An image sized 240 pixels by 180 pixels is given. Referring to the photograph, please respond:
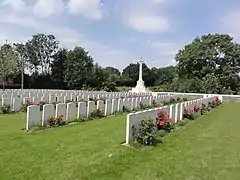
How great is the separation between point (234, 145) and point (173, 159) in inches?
116

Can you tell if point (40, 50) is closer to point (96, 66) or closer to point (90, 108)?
point (96, 66)

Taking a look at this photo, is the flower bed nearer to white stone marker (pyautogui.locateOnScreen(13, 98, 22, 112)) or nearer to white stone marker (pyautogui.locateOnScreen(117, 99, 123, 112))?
white stone marker (pyautogui.locateOnScreen(117, 99, 123, 112))

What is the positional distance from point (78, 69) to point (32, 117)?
4277 cm

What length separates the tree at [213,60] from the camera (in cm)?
5094

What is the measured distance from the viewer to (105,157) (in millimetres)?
7039

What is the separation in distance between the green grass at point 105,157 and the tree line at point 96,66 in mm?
39643

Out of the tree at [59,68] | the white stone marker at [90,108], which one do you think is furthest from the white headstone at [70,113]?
the tree at [59,68]

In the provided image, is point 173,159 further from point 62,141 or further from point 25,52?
point 25,52

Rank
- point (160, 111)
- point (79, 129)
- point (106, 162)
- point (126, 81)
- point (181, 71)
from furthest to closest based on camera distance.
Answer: point (126, 81)
point (181, 71)
point (160, 111)
point (79, 129)
point (106, 162)

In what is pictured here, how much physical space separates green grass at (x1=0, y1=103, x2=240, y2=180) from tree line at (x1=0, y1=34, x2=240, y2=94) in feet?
130

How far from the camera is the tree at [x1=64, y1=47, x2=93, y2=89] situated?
5225cm

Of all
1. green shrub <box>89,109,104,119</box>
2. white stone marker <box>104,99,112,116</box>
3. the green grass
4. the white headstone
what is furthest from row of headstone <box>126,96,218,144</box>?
white stone marker <box>104,99,112,116</box>

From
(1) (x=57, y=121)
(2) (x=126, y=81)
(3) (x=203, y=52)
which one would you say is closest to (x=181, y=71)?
(3) (x=203, y=52)

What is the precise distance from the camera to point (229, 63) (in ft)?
171
